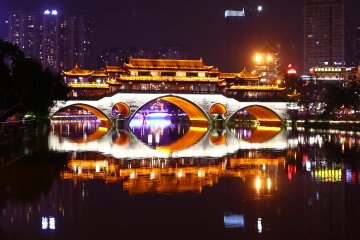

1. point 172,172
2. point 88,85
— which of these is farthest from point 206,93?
point 172,172

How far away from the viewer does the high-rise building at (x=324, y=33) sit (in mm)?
169375

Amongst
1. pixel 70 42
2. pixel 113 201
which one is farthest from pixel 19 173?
pixel 70 42

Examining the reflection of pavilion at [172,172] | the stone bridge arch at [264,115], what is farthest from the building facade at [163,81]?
the reflection of pavilion at [172,172]

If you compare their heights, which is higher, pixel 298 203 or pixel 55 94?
pixel 55 94

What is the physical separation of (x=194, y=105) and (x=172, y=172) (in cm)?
4818

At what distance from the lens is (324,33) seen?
17188cm

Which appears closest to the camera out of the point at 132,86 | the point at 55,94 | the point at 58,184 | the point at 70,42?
the point at 58,184

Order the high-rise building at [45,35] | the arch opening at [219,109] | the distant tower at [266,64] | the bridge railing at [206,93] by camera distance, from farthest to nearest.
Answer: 1. the high-rise building at [45,35]
2. the distant tower at [266,64]
3. the arch opening at [219,109]
4. the bridge railing at [206,93]

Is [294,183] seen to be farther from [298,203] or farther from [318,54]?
[318,54]

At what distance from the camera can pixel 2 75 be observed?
35.2 meters

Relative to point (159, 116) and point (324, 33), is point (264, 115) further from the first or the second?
point (324, 33)

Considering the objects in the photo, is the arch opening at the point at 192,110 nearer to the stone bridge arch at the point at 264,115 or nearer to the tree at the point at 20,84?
the stone bridge arch at the point at 264,115

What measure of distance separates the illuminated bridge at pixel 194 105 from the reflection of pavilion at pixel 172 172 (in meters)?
40.4

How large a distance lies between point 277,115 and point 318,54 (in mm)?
112745
